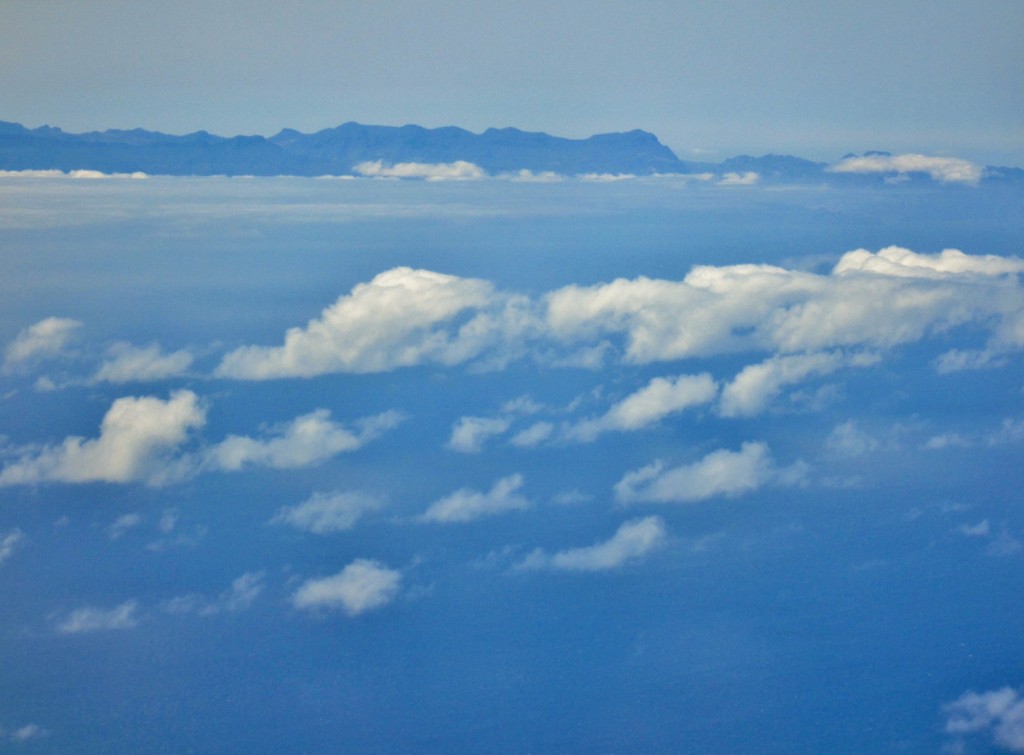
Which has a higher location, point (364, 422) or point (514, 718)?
point (364, 422)

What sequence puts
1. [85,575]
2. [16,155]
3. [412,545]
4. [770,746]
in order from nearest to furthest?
[770,746] → [85,575] → [412,545] → [16,155]

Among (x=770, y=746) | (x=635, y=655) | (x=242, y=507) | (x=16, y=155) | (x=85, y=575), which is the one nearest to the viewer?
(x=770, y=746)

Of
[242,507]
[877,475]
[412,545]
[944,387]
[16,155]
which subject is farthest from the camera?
[16,155]

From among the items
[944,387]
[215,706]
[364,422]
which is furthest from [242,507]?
[944,387]

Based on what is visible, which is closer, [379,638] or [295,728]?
[295,728]

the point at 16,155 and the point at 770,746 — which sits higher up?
the point at 16,155

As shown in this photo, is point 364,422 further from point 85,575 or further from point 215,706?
point 215,706

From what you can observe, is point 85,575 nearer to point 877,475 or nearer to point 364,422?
point 364,422

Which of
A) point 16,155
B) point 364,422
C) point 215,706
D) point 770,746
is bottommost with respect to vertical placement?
point 770,746

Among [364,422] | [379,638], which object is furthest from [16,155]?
[379,638]
